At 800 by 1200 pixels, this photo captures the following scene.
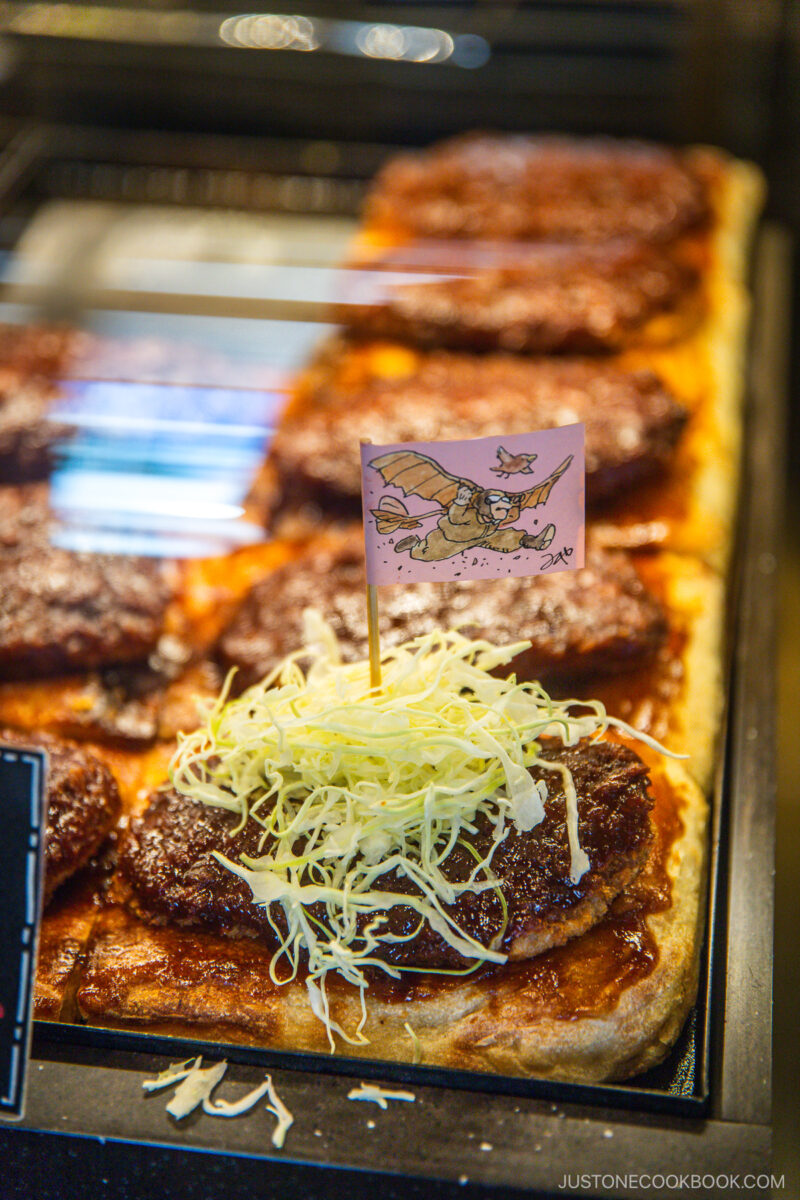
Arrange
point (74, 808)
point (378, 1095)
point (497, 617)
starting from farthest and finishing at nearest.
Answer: point (497, 617) → point (74, 808) → point (378, 1095)

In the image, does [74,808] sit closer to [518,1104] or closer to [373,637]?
[373,637]

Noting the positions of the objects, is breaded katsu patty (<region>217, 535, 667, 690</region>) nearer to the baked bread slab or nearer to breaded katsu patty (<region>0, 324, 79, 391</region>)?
the baked bread slab

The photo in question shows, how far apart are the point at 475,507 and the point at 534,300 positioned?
6.15 feet

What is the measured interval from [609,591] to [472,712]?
647 mm

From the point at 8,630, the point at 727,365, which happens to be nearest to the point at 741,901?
the point at 8,630

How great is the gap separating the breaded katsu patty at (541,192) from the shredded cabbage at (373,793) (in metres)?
2.29

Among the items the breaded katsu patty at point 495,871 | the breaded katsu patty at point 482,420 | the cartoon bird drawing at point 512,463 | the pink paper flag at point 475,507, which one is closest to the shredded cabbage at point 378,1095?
the breaded katsu patty at point 495,871

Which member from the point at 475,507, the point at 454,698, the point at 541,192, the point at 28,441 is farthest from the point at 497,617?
the point at 541,192

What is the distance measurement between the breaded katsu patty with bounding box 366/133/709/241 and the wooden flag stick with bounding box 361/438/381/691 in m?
2.26

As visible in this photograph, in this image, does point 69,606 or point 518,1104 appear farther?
point 69,606

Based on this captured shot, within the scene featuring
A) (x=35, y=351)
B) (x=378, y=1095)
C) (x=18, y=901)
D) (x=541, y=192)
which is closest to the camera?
(x=18, y=901)

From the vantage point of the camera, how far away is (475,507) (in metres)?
1.88

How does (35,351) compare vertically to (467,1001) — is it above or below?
above

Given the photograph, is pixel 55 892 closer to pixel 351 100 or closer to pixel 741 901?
pixel 741 901
